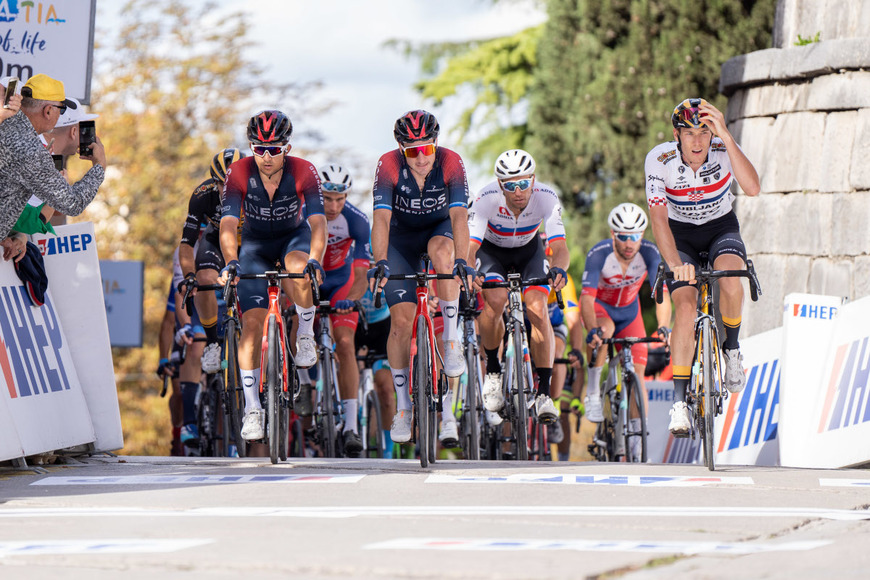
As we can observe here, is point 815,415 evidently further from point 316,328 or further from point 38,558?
point 38,558

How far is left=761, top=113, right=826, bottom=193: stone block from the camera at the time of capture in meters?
15.8

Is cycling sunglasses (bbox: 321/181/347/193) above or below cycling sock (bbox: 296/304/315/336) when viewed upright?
above

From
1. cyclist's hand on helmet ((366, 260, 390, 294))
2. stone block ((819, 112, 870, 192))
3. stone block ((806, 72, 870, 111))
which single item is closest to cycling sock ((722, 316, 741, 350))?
cyclist's hand on helmet ((366, 260, 390, 294))

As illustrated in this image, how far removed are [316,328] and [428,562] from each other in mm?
6950

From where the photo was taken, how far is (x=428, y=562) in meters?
5.18

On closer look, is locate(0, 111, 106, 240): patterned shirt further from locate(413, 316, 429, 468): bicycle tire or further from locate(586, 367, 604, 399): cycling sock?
locate(586, 367, 604, 399): cycling sock

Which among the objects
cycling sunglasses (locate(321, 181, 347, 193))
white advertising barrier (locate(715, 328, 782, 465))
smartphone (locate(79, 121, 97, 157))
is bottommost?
white advertising barrier (locate(715, 328, 782, 465))

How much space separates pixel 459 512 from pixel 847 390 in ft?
16.4

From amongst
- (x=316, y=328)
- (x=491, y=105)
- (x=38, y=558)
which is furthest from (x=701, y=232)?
(x=491, y=105)

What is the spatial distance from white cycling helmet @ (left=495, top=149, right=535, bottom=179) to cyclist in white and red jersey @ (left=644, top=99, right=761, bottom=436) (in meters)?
2.03

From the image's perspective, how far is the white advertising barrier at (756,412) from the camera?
13.0 meters

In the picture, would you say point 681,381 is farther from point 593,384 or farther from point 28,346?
A: point 28,346

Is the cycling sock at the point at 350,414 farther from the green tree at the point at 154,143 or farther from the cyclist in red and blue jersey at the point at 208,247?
the green tree at the point at 154,143

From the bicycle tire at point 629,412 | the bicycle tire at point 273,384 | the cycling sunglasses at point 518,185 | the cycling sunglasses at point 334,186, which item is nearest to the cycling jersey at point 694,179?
the cycling sunglasses at point 518,185
